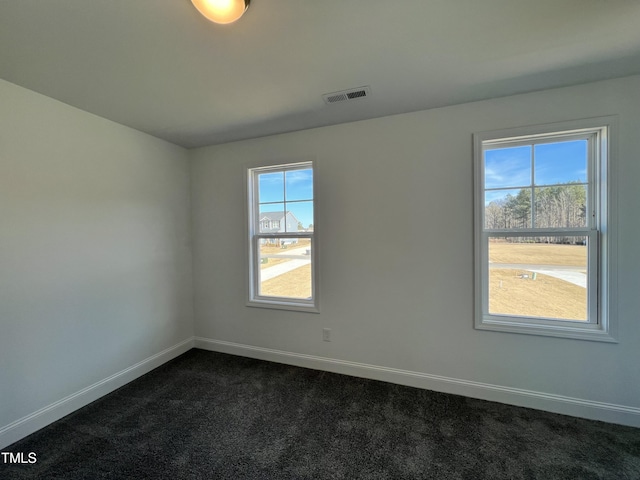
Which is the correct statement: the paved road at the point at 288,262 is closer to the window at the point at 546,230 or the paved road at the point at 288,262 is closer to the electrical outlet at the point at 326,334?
the electrical outlet at the point at 326,334

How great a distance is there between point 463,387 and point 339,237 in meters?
1.68

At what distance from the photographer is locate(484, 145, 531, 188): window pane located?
6.91 ft

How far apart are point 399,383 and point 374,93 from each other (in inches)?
98.0

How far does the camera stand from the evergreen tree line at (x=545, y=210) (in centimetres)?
200

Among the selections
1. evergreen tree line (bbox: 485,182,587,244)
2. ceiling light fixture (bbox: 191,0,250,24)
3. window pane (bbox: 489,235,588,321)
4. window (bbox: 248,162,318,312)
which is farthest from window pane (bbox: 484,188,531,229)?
ceiling light fixture (bbox: 191,0,250,24)

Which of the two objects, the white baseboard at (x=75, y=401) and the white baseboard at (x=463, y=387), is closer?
the white baseboard at (x=75, y=401)

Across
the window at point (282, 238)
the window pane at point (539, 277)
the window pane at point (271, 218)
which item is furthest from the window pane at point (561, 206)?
the window pane at point (271, 218)

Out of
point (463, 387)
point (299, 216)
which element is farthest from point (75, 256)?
point (463, 387)

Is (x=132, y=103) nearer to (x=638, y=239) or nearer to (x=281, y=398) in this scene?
(x=281, y=398)

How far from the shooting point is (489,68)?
1.71m

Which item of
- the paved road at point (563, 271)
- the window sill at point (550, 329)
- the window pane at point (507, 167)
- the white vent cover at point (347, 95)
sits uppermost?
the white vent cover at point (347, 95)

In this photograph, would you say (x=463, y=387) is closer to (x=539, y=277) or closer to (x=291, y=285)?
(x=539, y=277)

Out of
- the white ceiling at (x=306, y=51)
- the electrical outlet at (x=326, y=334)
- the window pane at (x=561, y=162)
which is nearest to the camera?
the white ceiling at (x=306, y=51)

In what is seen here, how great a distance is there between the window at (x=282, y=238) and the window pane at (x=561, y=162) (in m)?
1.95
